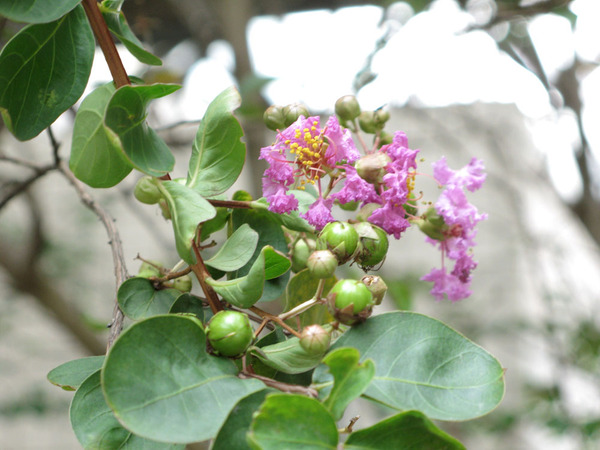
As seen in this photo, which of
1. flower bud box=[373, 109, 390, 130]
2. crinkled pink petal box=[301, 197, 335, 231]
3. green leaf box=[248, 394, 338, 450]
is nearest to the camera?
green leaf box=[248, 394, 338, 450]

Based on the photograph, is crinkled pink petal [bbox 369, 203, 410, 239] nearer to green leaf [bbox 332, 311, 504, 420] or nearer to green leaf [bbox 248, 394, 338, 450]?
green leaf [bbox 332, 311, 504, 420]

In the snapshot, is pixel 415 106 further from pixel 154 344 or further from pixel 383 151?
pixel 154 344

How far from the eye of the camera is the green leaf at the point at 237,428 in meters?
0.39

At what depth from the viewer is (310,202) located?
63 centimetres

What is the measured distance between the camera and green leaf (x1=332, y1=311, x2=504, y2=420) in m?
0.45

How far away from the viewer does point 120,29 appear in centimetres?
61

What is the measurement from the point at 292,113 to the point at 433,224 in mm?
211

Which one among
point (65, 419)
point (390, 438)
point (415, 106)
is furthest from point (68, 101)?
point (65, 419)

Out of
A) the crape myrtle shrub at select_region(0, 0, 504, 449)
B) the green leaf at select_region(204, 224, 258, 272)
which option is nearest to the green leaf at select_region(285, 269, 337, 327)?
the crape myrtle shrub at select_region(0, 0, 504, 449)

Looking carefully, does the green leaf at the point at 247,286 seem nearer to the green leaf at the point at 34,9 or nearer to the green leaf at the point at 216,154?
the green leaf at the point at 216,154

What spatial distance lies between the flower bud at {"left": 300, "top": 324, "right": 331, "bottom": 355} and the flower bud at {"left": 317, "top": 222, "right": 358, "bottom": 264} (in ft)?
0.29

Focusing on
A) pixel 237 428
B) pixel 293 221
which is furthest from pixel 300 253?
pixel 237 428

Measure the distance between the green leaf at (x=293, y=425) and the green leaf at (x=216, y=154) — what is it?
238mm

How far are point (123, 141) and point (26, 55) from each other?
0.15 m
